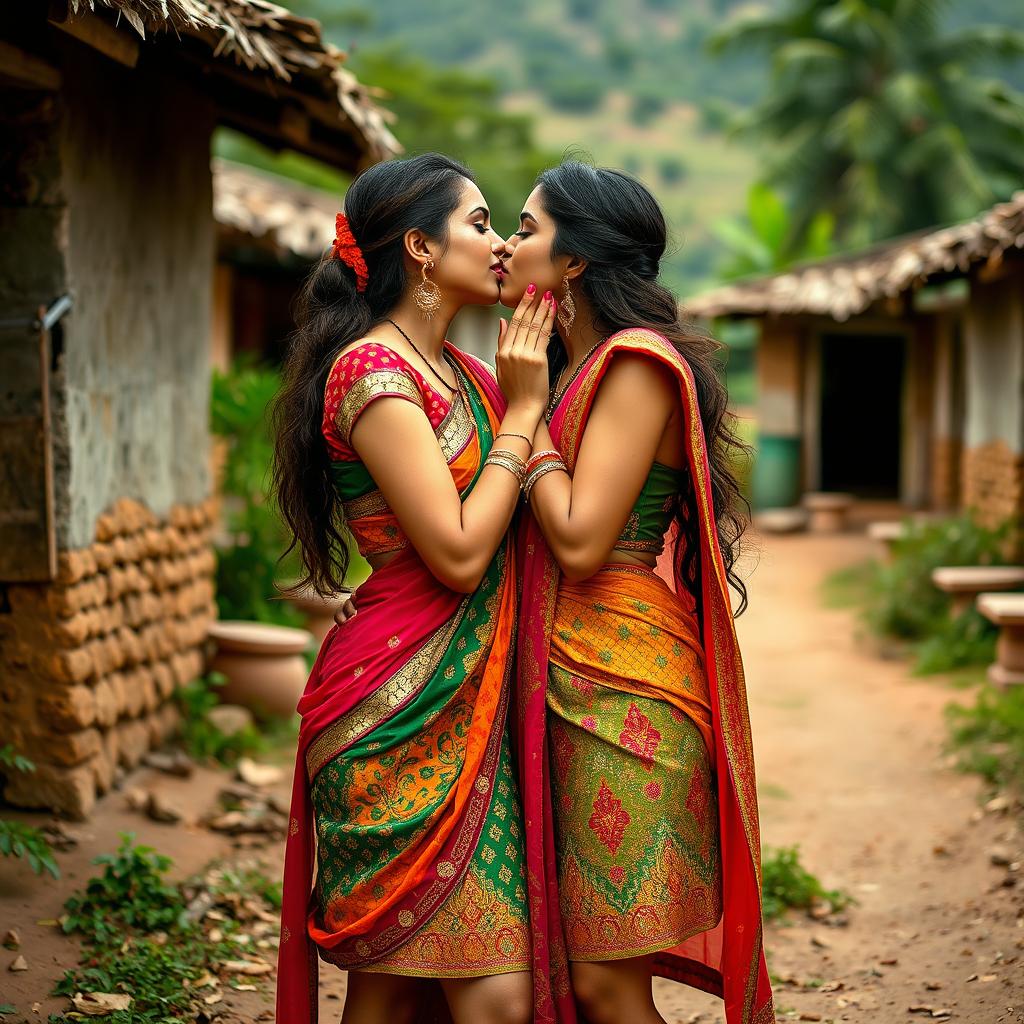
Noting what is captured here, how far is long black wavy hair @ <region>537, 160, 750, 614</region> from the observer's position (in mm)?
2768

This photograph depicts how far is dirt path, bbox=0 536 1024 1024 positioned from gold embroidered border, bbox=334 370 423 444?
1.89 meters

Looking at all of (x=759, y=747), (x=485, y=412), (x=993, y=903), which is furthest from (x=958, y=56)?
(x=485, y=412)

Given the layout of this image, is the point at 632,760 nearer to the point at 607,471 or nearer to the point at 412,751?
the point at 412,751

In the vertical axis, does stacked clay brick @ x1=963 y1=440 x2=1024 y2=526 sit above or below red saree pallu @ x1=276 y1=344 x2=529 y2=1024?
above

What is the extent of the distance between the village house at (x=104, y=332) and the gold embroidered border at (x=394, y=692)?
1.87 m

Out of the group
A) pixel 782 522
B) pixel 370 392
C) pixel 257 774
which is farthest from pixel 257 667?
pixel 782 522

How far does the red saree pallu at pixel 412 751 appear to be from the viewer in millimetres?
2596

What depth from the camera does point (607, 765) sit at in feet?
8.71

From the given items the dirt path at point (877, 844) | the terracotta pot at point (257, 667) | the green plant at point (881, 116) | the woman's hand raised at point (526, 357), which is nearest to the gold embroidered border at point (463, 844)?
the woman's hand raised at point (526, 357)

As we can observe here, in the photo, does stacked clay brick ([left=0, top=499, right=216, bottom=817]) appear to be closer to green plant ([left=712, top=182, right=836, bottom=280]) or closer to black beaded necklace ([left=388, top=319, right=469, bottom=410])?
black beaded necklace ([left=388, top=319, right=469, bottom=410])

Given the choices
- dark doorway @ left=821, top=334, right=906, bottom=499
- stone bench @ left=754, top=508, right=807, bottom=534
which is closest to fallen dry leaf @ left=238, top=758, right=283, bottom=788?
stone bench @ left=754, top=508, right=807, bottom=534

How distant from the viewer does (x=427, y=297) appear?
2.85 m

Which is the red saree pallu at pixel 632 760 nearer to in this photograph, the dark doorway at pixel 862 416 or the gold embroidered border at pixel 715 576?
the gold embroidered border at pixel 715 576

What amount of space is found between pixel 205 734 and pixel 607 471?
3824mm
